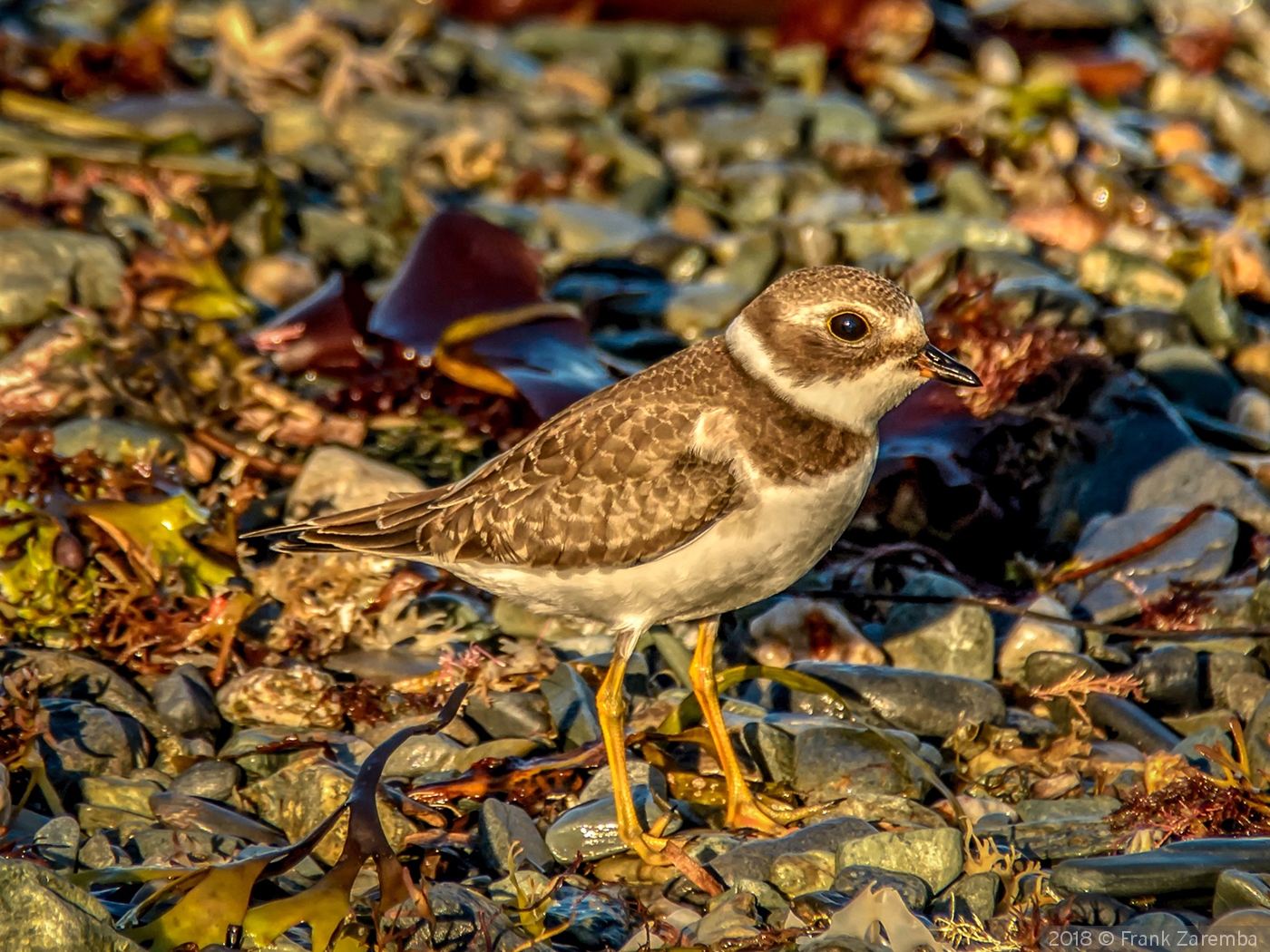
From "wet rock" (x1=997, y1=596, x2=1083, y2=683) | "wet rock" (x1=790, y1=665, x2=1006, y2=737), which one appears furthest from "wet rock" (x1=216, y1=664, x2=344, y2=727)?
"wet rock" (x1=997, y1=596, x2=1083, y2=683)

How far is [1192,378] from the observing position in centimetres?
713

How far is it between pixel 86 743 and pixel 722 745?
2001mm

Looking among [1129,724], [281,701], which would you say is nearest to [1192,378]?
[1129,724]

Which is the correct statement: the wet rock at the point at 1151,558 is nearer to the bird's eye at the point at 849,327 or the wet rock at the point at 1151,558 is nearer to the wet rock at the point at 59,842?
the bird's eye at the point at 849,327

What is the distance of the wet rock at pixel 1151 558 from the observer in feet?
18.8

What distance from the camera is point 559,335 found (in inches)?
269

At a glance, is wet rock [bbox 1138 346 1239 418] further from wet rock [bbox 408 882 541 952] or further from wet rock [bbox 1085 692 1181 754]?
wet rock [bbox 408 882 541 952]

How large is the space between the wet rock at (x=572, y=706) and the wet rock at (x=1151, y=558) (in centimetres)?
201

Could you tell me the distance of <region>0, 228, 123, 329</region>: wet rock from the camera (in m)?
7.08

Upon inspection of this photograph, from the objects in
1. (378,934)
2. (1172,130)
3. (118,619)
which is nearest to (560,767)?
(378,934)

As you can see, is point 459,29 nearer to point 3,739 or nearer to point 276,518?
point 276,518

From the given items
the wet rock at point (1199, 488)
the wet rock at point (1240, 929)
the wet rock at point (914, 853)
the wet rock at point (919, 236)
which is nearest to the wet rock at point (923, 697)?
the wet rock at point (914, 853)

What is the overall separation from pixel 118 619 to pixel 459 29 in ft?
24.8

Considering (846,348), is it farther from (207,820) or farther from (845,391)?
(207,820)
